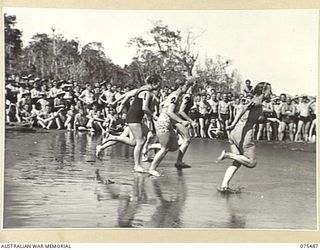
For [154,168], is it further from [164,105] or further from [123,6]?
[123,6]

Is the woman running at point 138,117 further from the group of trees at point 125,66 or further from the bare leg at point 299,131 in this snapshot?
the bare leg at point 299,131

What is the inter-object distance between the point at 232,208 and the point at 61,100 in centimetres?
36

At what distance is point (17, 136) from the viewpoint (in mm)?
1445

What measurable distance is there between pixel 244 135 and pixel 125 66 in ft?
0.80

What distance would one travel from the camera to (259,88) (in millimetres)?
1451

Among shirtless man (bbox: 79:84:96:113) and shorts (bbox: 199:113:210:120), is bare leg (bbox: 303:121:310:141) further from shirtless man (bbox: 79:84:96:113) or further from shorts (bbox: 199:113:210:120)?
shirtless man (bbox: 79:84:96:113)

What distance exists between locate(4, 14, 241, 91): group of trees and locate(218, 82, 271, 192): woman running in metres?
0.04

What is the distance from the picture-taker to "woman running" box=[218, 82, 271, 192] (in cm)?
145

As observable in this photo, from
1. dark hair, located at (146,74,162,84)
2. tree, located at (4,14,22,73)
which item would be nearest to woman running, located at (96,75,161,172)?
dark hair, located at (146,74,162,84)

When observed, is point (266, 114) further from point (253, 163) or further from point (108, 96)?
point (108, 96)

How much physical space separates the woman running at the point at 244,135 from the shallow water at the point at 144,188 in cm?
1

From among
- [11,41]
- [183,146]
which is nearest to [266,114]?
[183,146]

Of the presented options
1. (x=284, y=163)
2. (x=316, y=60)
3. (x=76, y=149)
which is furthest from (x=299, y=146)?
(x=76, y=149)

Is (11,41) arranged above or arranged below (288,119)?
above
